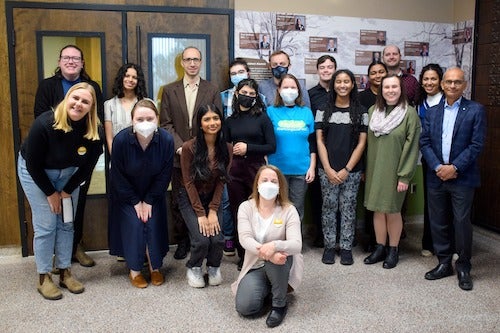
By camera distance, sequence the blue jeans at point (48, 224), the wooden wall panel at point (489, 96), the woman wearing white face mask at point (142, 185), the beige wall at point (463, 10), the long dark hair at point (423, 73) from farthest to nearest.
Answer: the beige wall at point (463, 10) < the wooden wall panel at point (489, 96) < the long dark hair at point (423, 73) < the woman wearing white face mask at point (142, 185) < the blue jeans at point (48, 224)

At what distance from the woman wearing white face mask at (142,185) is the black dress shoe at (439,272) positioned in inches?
70.9

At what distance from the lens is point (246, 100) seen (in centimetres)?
331

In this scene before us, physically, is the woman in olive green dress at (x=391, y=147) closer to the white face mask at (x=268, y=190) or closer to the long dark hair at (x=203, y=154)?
the white face mask at (x=268, y=190)

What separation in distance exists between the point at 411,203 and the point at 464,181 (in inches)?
62.8

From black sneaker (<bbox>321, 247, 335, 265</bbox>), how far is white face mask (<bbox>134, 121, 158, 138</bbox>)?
1596mm

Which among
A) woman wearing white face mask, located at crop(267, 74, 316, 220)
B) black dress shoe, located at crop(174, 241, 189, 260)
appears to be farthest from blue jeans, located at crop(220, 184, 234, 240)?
woman wearing white face mask, located at crop(267, 74, 316, 220)

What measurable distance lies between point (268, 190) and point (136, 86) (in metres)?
1.37

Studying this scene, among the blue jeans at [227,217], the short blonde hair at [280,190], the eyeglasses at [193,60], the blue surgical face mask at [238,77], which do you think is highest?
the eyeglasses at [193,60]

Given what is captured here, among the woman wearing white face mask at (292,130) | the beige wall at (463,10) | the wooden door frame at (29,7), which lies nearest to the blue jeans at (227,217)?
the woman wearing white face mask at (292,130)

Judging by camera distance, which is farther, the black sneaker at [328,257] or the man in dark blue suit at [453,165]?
the black sneaker at [328,257]

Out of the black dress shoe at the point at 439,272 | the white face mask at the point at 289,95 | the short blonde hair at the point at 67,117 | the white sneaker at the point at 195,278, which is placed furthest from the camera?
the white face mask at the point at 289,95

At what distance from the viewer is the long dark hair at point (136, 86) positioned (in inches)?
137

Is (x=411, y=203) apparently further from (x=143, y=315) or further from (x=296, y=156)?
(x=143, y=315)

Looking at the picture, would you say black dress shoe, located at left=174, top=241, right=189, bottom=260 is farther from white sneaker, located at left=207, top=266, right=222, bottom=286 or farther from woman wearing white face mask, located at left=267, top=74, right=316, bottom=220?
woman wearing white face mask, located at left=267, top=74, right=316, bottom=220
